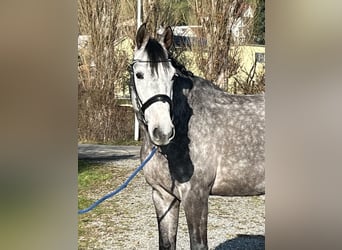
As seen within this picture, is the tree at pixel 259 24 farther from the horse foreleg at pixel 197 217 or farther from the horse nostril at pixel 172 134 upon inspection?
the horse foreleg at pixel 197 217

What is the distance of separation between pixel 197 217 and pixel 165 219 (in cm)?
15

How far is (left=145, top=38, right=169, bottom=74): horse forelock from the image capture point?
206cm

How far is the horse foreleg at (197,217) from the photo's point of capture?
7.04 ft

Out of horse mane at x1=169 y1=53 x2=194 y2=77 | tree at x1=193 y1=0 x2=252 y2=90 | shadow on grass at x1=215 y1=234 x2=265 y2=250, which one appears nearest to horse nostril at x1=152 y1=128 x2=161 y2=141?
horse mane at x1=169 y1=53 x2=194 y2=77

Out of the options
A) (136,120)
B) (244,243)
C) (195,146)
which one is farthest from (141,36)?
(244,243)

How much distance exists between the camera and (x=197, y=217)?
2164 mm

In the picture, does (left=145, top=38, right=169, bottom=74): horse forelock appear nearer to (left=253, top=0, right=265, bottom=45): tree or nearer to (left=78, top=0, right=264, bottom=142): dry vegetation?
(left=78, top=0, right=264, bottom=142): dry vegetation

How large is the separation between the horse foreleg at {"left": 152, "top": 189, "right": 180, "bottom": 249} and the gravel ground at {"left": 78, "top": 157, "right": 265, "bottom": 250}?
0.08 ft

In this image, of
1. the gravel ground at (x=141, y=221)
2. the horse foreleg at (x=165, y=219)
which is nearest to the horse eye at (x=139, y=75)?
the gravel ground at (x=141, y=221)

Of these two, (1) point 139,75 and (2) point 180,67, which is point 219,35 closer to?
(2) point 180,67
